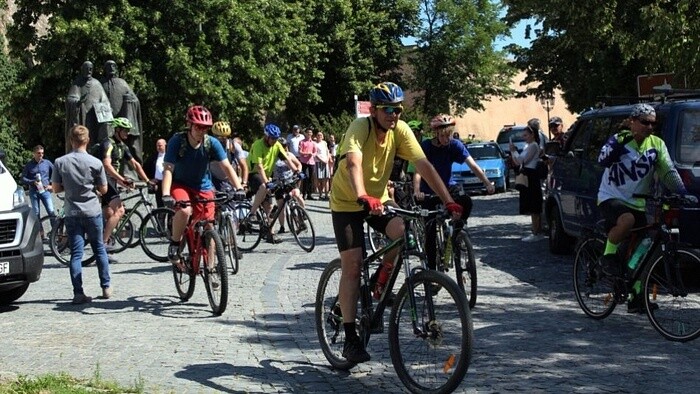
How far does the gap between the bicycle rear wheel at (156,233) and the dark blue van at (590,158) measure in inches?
202

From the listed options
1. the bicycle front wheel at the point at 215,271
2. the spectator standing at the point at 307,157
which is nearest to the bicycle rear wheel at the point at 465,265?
the bicycle front wheel at the point at 215,271

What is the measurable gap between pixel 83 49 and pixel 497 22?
109ft

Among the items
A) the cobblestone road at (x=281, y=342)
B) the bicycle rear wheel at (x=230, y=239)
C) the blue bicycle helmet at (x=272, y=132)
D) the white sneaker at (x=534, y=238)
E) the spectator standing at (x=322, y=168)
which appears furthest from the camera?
the spectator standing at (x=322, y=168)

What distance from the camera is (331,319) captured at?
293 inches

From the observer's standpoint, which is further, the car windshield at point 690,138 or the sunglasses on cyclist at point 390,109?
the car windshield at point 690,138

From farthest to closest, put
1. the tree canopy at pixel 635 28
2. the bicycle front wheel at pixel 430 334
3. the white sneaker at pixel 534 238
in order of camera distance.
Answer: the white sneaker at pixel 534 238, the tree canopy at pixel 635 28, the bicycle front wheel at pixel 430 334

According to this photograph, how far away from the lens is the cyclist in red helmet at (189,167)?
10586 mm

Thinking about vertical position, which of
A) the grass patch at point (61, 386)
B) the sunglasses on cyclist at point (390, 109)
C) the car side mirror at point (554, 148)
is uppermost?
the sunglasses on cyclist at point (390, 109)

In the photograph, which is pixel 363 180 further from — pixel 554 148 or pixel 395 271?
pixel 554 148

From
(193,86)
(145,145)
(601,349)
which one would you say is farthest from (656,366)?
(145,145)

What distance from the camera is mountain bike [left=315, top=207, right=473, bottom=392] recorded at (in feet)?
20.1

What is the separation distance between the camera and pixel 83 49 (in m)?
38.5

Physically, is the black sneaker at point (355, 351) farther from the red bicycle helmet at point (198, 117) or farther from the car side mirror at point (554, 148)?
the car side mirror at point (554, 148)

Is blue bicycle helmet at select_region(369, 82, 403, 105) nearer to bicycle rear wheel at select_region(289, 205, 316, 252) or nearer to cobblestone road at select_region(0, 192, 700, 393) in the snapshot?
cobblestone road at select_region(0, 192, 700, 393)
